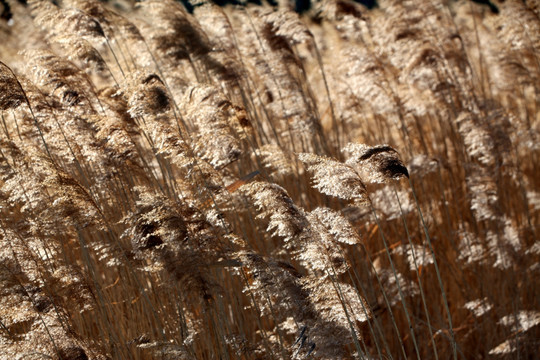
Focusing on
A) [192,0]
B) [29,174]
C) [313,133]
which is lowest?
[313,133]

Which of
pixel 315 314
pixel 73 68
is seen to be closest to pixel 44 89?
pixel 73 68

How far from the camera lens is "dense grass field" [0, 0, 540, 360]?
2170 mm

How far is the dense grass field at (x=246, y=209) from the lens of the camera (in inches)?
85.4

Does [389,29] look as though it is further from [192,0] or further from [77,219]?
[77,219]

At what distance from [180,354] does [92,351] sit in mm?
460

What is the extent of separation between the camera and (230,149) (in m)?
2.87

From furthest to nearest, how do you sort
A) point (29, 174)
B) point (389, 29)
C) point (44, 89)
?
point (389, 29)
point (44, 89)
point (29, 174)

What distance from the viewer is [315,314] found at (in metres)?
2.16

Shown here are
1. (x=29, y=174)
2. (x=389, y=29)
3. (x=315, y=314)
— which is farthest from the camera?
(x=389, y=29)

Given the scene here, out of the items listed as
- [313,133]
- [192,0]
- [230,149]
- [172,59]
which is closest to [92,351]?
[230,149]

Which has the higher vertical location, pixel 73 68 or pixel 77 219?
pixel 73 68

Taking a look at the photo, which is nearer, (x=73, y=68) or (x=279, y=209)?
(x=279, y=209)

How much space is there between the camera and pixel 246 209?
3344 mm

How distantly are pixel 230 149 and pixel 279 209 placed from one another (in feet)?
2.99
